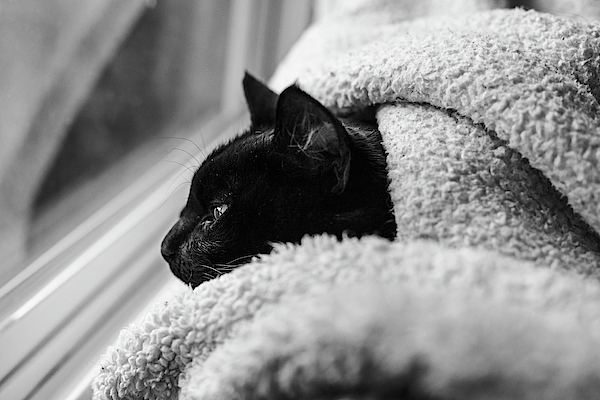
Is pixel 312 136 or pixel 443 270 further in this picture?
pixel 312 136

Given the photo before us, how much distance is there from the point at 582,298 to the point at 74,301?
625 mm

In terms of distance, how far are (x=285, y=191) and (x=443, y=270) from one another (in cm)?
22

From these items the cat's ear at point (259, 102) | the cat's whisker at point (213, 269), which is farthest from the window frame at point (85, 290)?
the cat's whisker at point (213, 269)

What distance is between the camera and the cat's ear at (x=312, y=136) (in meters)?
0.55

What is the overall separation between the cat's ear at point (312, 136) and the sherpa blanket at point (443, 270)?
0.05 meters

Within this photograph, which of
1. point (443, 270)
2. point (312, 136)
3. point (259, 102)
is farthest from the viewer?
point (259, 102)

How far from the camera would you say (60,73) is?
0.91 metres

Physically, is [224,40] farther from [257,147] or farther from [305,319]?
[305,319]

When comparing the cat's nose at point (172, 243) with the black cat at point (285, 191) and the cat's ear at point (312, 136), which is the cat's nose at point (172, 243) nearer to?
the black cat at point (285, 191)

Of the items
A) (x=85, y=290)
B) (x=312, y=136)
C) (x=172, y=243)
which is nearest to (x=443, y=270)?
(x=312, y=136)

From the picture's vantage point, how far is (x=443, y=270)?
43cm

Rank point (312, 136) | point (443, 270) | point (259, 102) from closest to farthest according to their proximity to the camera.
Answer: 1. point (443, 270)
2. point (312, 136)
3. point (259, 102)

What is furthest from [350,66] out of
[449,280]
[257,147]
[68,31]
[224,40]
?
[224,40]

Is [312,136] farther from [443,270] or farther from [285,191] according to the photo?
[443,270]
